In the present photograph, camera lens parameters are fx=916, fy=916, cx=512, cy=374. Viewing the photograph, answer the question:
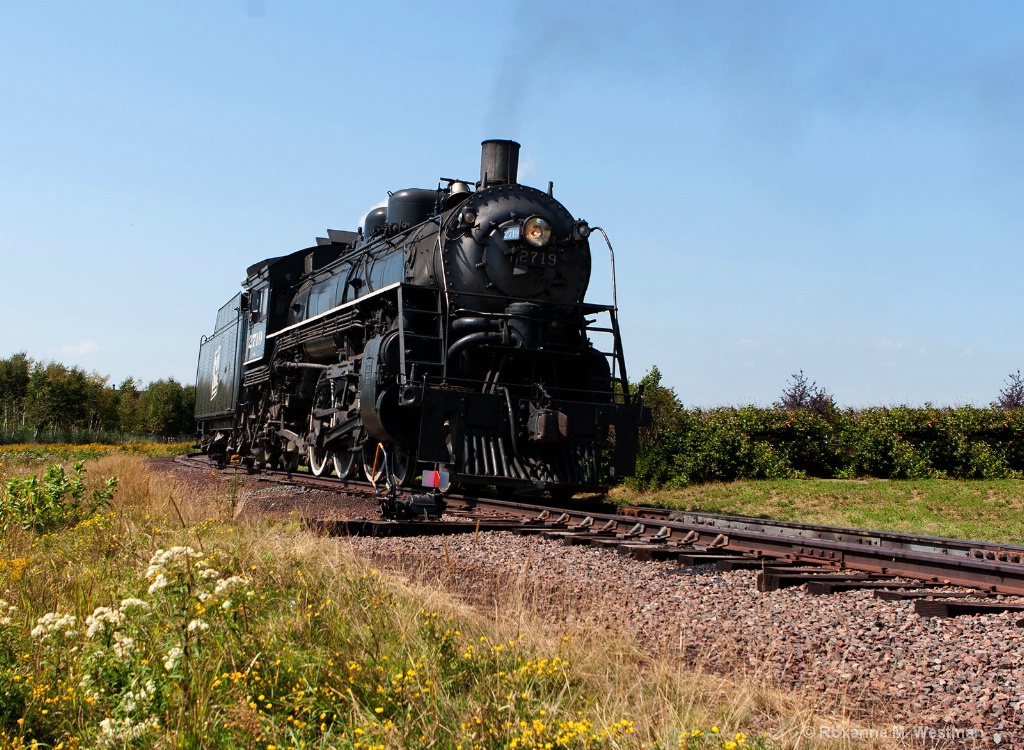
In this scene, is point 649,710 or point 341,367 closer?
point 649,710

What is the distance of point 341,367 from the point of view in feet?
44.2

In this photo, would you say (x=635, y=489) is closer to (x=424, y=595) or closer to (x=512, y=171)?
(x=512, y=171)

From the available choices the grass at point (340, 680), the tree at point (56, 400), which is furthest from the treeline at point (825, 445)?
the tree at point (56, 400)

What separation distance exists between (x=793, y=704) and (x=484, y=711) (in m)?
1.26

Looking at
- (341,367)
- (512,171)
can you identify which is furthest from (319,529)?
(512,171)

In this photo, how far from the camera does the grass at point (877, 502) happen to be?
1309 cm

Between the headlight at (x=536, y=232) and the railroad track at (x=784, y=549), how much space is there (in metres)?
3.50

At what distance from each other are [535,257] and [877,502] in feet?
25.9

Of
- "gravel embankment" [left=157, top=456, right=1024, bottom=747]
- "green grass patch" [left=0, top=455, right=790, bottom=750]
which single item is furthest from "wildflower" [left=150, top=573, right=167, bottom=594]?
"gravel embankment" [left=157, top=456, right=1024, bottom=747]

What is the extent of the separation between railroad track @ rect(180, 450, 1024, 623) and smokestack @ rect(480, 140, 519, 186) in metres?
4.90

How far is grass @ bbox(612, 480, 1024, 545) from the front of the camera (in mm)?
13094

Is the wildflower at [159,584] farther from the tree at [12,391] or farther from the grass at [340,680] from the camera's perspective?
the tree at [12,391]

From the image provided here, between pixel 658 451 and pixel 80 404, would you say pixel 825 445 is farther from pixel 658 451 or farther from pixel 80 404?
pixel 80 404

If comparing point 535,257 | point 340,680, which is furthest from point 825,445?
point 340,680
